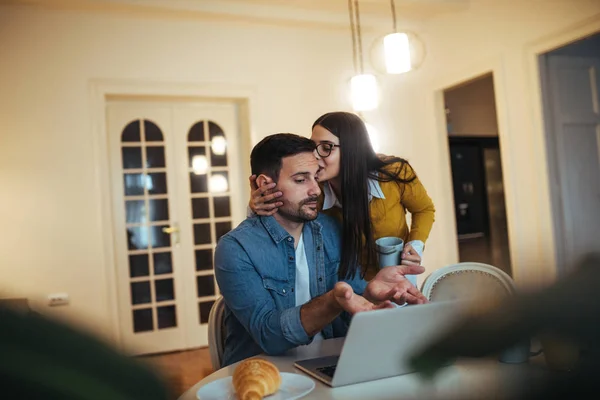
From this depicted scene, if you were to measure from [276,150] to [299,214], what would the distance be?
24 centimetres

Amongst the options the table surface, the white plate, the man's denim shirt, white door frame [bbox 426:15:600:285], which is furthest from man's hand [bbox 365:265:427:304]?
white door frame [bbox 426:15:600:285]

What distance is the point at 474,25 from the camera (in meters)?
4.36

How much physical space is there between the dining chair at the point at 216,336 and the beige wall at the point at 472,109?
533 centimetres

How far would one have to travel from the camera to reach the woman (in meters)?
1.94

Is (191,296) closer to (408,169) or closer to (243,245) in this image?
(408,169)

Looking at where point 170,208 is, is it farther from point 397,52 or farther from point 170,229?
point 397,52

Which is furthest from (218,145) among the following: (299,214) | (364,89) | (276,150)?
(299,214)

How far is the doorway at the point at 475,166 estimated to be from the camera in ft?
21.0

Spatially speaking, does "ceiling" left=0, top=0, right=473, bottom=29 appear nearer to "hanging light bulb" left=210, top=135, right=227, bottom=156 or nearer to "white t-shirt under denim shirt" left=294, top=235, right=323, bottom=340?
"hanging light bulb" left=210, top=135, right=227, bottom=156

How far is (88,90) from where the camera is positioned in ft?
13.5

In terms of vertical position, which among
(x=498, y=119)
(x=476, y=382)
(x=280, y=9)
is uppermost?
(x=280, y=9)

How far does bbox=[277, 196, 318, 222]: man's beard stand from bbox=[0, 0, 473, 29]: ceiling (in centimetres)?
288

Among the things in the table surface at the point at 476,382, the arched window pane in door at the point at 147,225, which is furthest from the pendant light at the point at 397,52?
the table surface at the point at 476,382

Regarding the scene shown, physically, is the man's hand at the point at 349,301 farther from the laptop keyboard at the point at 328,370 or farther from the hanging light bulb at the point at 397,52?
the hanging light bulb at the point at 397,52
